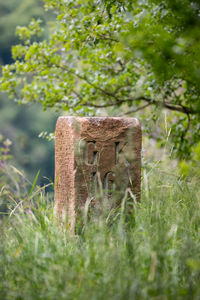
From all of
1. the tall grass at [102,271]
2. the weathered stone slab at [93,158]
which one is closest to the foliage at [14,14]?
the weathered stone slab at [93,158]

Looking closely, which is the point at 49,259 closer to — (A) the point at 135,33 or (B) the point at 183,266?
(B) the point at 183,266

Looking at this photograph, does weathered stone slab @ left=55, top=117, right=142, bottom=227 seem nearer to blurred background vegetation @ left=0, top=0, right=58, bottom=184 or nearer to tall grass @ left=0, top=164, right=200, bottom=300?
tall grass @ left=0, top=164, right=200, bottom=300

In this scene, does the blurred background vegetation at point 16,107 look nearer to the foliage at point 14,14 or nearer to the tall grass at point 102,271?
the foliage at point 14,14

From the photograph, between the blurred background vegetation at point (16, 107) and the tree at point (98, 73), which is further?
the blurred background vegetation at point (16, 107)

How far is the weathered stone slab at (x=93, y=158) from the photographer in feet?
7.96

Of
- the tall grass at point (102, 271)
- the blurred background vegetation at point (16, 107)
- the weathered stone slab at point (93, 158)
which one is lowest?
the tall grass at point (102, 271)

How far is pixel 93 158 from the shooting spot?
8.25 feet

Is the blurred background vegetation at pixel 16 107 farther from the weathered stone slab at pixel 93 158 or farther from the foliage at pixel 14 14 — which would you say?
the weathered stone slab at pixel 93 158

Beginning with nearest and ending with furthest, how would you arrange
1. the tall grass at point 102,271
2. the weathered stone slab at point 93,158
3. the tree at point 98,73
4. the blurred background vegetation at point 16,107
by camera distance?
1. the tall grass at point 102,271
2. the weathered stone slab at point 93,158
3. the tree at point 98,73
4. the blurred background vegetation at point 16,107

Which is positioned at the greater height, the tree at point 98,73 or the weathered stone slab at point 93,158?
the tree at point 98,73

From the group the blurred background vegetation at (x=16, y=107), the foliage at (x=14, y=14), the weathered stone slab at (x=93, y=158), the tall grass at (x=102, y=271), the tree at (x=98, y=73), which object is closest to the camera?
the tall grass at (x=102, y=271)

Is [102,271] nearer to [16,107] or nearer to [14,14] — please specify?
[16,107]

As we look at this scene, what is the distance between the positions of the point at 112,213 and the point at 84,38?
157 cm

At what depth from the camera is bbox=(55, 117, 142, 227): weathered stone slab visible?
2426mm
